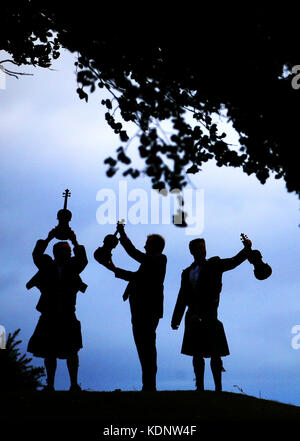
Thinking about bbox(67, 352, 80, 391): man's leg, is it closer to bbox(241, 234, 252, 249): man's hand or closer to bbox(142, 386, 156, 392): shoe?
bbox(142, 386, 156, 392): shoe

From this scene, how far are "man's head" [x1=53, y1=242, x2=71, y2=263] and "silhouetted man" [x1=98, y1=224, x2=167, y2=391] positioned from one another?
0.77 metres

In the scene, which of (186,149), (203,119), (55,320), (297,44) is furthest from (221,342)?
(297,44)

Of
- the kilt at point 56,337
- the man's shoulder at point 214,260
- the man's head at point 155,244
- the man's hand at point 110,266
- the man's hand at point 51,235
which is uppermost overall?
the man's hand at point 51,235

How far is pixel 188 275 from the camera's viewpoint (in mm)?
11031

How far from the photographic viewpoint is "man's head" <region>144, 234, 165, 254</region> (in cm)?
1070

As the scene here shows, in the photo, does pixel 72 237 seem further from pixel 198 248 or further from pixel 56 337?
pixel 198 248

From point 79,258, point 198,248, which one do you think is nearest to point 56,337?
point 79,258

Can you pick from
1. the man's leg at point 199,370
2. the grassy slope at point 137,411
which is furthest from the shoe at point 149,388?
the man's leg at point 199,370

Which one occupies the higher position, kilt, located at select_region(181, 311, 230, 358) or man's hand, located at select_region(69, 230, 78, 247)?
man's hand, located at select_region(69, 230, 78, 247)

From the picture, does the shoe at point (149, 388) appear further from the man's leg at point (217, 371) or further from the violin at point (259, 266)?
the violin at point (259, 266)

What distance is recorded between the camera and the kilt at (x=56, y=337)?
10.4m

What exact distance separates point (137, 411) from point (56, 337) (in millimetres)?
2867

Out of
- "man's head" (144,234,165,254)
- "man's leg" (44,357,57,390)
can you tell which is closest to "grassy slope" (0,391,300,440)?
"man's leg" (44,357,57,390)

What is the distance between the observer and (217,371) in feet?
34.7
